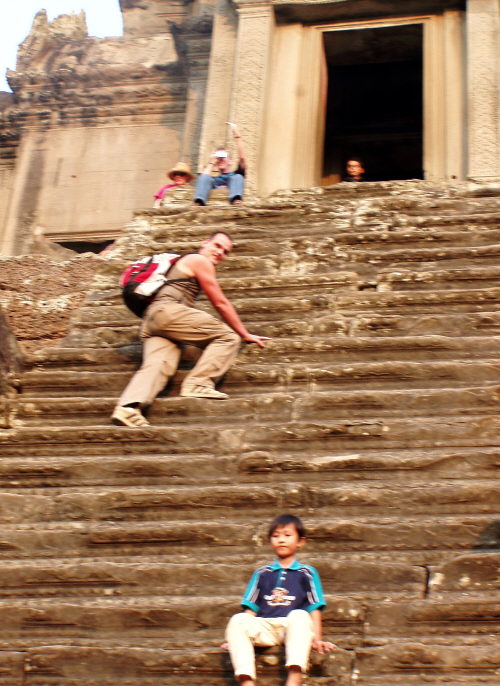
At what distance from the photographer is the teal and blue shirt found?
4.12 m

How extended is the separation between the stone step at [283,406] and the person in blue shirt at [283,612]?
1.75m

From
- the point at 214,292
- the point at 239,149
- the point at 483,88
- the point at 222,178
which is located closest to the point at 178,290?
the point at 214,292

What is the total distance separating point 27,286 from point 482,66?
6651 mm

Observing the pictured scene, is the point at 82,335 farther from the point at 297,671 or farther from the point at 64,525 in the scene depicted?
the point at 297,671

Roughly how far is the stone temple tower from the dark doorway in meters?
0.03

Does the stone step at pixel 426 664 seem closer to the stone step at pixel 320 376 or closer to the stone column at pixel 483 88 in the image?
the stone step at pixel 320 376

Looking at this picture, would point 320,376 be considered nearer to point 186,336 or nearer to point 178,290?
point 186,336

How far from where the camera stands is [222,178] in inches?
458

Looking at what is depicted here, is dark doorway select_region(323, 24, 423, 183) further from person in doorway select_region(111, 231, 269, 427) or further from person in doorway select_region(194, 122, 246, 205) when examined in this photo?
person in doorway select_region(111, 231, 269, 427)

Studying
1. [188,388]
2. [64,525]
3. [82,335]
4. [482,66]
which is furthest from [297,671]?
[482,66]

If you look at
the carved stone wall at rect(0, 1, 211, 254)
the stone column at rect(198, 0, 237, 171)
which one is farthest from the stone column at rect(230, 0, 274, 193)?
the carved stone wall at rect(0, 1, 211, 254)

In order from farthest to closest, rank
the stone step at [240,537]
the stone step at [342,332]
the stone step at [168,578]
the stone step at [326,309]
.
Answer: the stone step at [326,309]
the stone step at [342,332]
the stone step at [240,537]
the stone step at [168,578]

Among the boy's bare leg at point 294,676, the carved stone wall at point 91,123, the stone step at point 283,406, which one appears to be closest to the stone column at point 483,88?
the carved stone wall at point 91,123

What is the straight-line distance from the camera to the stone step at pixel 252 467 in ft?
17.4
